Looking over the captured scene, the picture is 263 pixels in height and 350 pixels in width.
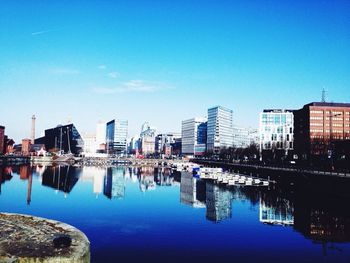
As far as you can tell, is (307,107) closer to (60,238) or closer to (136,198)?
(136,198)

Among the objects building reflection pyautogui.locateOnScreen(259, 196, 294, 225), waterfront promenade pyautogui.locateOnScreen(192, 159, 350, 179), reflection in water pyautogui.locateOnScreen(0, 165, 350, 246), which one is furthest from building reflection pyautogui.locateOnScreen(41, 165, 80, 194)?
waterfront promenade pyautogui.locateOnScreen(192, 159, 350, 179)

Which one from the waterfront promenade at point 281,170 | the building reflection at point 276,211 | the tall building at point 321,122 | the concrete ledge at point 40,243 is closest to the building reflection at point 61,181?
the building reflection at point 276,211

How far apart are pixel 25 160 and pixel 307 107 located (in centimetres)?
15357

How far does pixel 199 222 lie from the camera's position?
41.0 m

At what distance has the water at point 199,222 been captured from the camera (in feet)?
94.0

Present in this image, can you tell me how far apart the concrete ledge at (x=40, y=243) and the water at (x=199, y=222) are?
3787mm

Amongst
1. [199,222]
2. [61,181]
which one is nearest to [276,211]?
[199,222]

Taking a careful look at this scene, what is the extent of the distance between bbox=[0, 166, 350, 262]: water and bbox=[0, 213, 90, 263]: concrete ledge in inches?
149

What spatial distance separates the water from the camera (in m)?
28.7

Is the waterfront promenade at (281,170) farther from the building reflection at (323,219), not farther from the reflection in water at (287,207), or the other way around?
the building reflection at (323,219)

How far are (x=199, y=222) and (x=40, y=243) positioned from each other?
73.9 ft

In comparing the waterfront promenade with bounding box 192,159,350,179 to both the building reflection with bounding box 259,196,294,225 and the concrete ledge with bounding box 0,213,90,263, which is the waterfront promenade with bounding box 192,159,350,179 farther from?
the concrete ledge with bounding box 0,213,90,263

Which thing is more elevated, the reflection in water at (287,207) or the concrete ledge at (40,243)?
the concrete ledge at (40,243)

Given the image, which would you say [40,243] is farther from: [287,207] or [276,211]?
[287,207]
